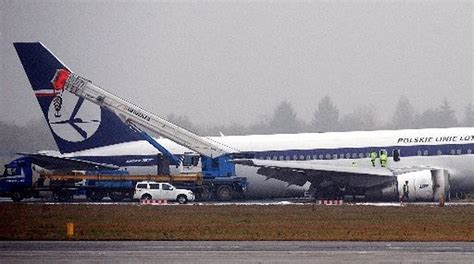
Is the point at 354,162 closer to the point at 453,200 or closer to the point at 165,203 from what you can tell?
the point at 453,200

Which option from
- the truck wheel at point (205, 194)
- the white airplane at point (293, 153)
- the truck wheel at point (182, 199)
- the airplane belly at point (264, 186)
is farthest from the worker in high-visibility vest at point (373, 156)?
the truck wheel at point (182, 199)

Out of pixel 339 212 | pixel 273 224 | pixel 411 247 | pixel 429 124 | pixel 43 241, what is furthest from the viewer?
pixel 429 124

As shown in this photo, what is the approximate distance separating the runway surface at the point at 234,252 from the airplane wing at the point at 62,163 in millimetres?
35042

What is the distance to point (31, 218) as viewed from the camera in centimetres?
5238

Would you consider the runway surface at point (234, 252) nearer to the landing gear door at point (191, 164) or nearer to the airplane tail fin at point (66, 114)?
the landing gear door at point (191, 164)

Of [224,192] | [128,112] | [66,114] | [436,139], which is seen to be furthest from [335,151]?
[66,114]

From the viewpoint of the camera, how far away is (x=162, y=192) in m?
69.4

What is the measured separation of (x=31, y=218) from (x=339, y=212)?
14955mm

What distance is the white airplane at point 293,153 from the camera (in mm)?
67312

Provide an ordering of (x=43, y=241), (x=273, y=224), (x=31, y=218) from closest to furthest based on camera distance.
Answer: (x=43, y=241) < (x=273, y=224) < (x=31, y=218)

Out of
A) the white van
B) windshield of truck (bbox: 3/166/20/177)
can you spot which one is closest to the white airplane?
windshield of truck (bbox: 3/166/20/177)

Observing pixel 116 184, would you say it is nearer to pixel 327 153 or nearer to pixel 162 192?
pixel 162 192

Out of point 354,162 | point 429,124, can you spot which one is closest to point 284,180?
point 354,162

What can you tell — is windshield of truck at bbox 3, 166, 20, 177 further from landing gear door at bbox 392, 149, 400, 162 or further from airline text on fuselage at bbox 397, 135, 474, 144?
airline text on fuselage at bbox 397, 135, 474, 144
